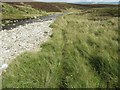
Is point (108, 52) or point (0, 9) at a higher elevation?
point (108, 52)

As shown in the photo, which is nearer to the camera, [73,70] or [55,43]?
[73,70]

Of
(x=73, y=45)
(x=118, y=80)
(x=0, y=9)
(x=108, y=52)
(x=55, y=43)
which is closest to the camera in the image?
(x=118, y=80)

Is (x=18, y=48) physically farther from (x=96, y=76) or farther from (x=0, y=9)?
(x=0, y=9)

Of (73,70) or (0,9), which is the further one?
(0,9)

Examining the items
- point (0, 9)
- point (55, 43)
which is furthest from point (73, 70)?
point (0, 9)

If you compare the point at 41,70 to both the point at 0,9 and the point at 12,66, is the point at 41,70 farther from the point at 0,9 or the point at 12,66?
the point at 0,9

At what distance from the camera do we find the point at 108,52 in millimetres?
10719

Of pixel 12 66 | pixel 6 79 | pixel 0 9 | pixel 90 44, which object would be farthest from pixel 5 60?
pixel 0 9

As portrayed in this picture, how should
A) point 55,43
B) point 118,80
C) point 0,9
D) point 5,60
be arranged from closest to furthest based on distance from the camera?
point 118,80, point 5,60, point 55,43, point 0,9

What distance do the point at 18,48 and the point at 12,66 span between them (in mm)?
3878

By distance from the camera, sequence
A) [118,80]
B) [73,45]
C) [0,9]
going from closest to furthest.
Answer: [118,80], [73,45], [0,9]

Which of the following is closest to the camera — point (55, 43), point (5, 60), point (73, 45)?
point (5, 60)

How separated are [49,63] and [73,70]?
1195 mm

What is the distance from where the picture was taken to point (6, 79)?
30.0 ft
